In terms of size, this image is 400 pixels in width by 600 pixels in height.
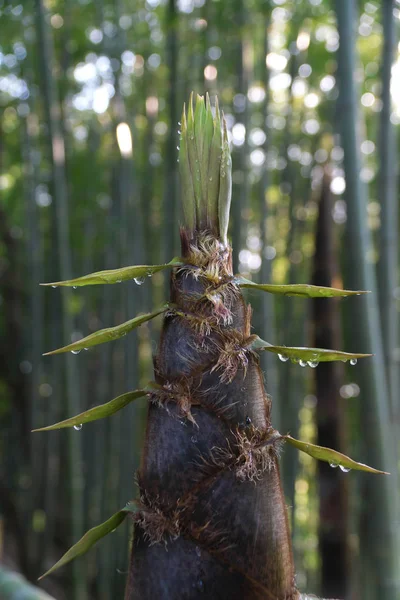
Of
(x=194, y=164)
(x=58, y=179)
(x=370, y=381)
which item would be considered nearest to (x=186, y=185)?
(x=194, y=164)

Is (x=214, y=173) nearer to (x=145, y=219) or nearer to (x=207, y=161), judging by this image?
(x=207, y=161)

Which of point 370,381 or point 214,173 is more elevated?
point 214,173

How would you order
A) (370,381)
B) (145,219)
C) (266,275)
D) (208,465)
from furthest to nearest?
(145,219) < (266,275) < (370,381) < (208,465)

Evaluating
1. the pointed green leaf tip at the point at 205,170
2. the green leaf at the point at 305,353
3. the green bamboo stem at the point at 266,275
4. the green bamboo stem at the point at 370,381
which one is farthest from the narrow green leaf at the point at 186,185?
the green bamboo stem at the point at 266,275

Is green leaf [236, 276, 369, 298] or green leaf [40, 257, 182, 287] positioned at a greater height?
green leaf [40, 257, 182, 287]

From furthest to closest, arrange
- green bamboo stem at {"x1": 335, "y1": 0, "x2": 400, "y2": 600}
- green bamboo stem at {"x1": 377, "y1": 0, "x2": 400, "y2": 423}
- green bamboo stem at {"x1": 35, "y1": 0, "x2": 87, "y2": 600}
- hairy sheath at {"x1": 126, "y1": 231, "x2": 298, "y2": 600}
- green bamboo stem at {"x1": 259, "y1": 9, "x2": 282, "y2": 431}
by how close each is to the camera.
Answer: green bamboo stem at {"x1": 259, "y1": 9, "x2": 282, "y2": 431}
green bamboo stem at {"x1": 35, "y1": 0, "x2": 87, "y2": 600}
green bamboo stem at {"x1": 377, "y1": 0, "x2": 400, "y2": 423}
green bamboo stem at {"x1": 335, "y1": 0, "x2": 400, "y2": 600}
hairy sheath at {"x1": 126, "y1": 231, "x2": 298, "y2": 600}

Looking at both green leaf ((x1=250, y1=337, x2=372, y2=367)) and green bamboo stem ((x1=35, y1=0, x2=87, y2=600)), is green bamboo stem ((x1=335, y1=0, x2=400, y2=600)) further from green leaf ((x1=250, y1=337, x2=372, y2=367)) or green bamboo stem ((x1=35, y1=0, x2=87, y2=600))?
green bamboo stem ((x1=35, y1=0, x2=87, y2=600))

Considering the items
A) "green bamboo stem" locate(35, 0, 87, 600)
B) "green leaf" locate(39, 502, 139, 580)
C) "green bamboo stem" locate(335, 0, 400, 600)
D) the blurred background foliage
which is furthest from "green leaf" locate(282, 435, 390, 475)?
"green bamboo stem" locate(35, 0, 87, 600)

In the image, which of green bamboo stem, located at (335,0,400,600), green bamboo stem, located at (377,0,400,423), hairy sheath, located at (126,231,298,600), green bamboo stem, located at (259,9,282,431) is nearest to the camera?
hairy sheath, located at (126,231,298,600)
